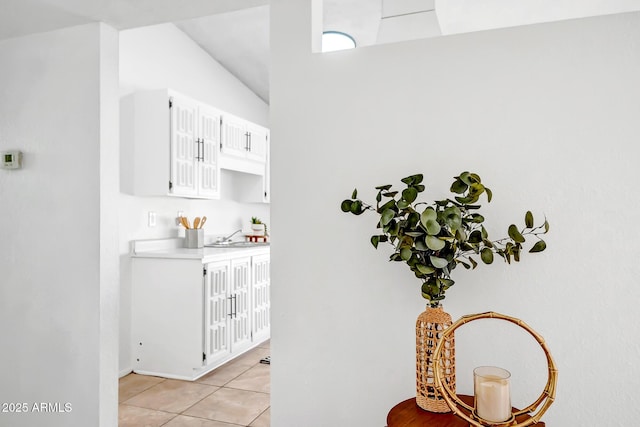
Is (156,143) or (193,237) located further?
(193,237)

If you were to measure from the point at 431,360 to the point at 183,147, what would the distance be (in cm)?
284

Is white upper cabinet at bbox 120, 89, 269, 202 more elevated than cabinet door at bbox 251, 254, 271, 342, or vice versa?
white upper cabinet at bbox 120, 89, 269, 202

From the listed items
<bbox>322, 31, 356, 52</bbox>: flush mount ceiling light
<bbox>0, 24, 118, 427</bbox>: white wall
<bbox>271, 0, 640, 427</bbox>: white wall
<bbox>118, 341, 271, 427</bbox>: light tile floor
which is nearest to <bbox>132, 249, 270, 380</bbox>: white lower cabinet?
<bbox>118, 341, 271, 427</bbox>: light tile floor

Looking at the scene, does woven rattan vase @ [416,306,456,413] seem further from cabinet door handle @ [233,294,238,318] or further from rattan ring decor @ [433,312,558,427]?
cabinet door handle @ [233,294,238,318]

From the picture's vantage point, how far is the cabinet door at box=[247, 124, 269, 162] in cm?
465

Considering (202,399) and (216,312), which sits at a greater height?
(216,312)

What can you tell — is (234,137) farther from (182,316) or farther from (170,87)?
(182,316)

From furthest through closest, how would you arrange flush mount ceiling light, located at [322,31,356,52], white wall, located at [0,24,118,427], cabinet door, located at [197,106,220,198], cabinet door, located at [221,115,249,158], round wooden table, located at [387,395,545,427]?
1. cabinet door, located at [221,115,249,158]
2. flush mount ceiling light, located at [322,31,356,52]
3. cabinet door, located at [197,106,220,198]
4. white wall, located at [0,24,118,427]
5. round wooden table, located at [387,395,545,427]

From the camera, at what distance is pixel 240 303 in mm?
3879

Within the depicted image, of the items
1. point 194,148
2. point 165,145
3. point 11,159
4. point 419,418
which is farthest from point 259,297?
point 419,418

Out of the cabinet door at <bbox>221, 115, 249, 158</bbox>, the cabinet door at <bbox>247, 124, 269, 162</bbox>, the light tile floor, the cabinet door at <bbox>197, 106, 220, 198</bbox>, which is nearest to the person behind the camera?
the light tile floor

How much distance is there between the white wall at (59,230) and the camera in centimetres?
223

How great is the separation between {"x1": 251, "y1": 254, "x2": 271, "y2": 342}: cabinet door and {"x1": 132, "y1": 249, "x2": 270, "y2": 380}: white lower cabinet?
37 centimetres

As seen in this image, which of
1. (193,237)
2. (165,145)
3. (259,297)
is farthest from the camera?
(259,297)
